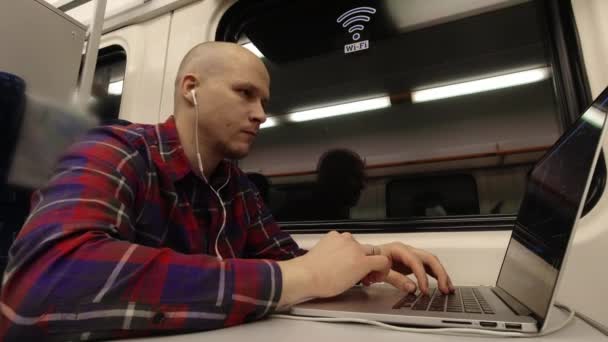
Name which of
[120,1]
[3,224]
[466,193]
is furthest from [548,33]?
[120,1]

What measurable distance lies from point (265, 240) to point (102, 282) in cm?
55

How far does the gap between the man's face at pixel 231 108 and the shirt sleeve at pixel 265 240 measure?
0.22m

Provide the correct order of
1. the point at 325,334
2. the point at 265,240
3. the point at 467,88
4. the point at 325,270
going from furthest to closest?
1. the point at 467,88
2. the point at 265,240
3. the point at 325,270
4. the point at 325,334

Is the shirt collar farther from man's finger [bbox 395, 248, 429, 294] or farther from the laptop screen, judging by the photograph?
the laptop screen

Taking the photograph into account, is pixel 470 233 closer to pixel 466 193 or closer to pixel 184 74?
pixel 466 193

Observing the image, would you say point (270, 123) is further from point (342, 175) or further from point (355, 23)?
point (355, 23)

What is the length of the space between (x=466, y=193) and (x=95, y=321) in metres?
1.19

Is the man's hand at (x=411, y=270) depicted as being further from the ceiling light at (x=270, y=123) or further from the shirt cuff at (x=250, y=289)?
the ceiling light at (x=270, y=123)

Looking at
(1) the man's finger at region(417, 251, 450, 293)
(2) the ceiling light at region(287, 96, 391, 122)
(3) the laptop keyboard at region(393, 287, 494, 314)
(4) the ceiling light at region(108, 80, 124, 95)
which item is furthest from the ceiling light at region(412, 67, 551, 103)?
(4) the ceiling light at region(108, 80, 124, 95)

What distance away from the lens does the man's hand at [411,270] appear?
2.14 feet

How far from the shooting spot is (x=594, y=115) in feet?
1.32

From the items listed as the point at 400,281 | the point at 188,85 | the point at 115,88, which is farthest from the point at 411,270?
the point at 115,88

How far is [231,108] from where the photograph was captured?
76 cm

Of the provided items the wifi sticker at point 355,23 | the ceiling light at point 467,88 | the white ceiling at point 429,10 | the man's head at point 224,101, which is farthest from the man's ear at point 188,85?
the ceiling light at point 467,88
